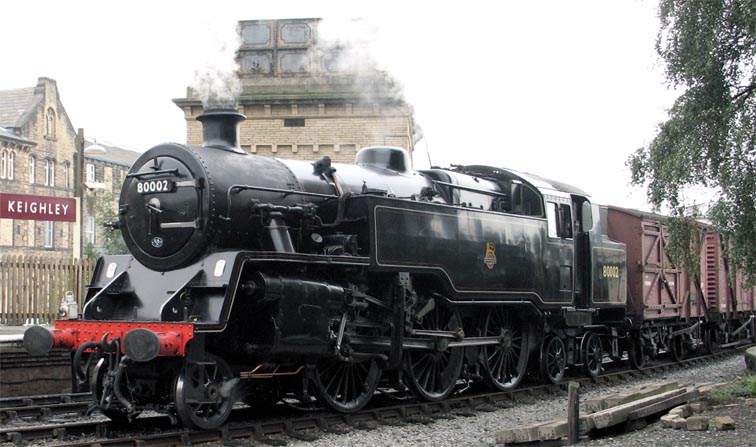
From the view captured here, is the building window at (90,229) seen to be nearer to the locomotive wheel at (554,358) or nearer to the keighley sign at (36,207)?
the keighley sign at (36,207)

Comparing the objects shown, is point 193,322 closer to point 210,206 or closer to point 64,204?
Result: point 210,206

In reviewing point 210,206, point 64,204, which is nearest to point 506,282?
point 210,206

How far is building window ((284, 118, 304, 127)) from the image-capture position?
71.3 ft

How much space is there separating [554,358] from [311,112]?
11.3m

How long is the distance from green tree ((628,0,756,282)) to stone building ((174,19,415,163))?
8653 millimetres

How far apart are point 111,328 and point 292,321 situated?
1644 millimetres

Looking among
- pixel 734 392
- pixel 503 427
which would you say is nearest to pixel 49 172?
pixel 503 427

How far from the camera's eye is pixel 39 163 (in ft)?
135

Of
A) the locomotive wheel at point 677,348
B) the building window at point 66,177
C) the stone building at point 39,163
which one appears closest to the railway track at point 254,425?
the locomotive wheel at point 677,348

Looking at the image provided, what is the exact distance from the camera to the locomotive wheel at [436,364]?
9.92m

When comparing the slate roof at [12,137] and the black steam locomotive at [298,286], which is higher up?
the slate roof at [12,137]

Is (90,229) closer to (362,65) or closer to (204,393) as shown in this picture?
(362,65)

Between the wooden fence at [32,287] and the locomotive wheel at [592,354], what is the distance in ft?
28.6

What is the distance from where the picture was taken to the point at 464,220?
407 inches
